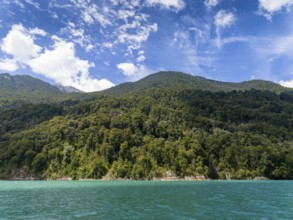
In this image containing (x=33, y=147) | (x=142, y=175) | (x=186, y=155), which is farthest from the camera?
(x=33, y=147)

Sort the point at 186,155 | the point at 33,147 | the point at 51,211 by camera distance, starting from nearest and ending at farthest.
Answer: the point at 51,211
the point at 186,155
the point at 33,147

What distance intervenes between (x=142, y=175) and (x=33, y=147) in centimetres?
7723

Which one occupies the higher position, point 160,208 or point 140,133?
point 140,133

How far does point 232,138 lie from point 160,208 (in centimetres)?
15710

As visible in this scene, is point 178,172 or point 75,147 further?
point 75,147

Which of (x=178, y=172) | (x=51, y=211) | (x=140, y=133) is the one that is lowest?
(x=51, y=211)

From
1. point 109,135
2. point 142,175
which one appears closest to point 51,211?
point 142,175

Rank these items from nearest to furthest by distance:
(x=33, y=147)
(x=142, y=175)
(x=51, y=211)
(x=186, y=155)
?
(x=51, y=211) < (x=142, y=175) < (x=186, y=155) < (x=33, y=147)

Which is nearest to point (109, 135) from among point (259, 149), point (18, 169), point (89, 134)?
point (89, 134)

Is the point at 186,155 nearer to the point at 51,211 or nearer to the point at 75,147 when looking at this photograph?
the point at 75,147

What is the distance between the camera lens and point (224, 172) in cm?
16525

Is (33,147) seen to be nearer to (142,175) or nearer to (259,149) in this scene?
(142,175)

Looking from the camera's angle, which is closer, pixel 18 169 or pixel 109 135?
pixel 18 169

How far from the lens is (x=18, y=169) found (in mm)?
175875
